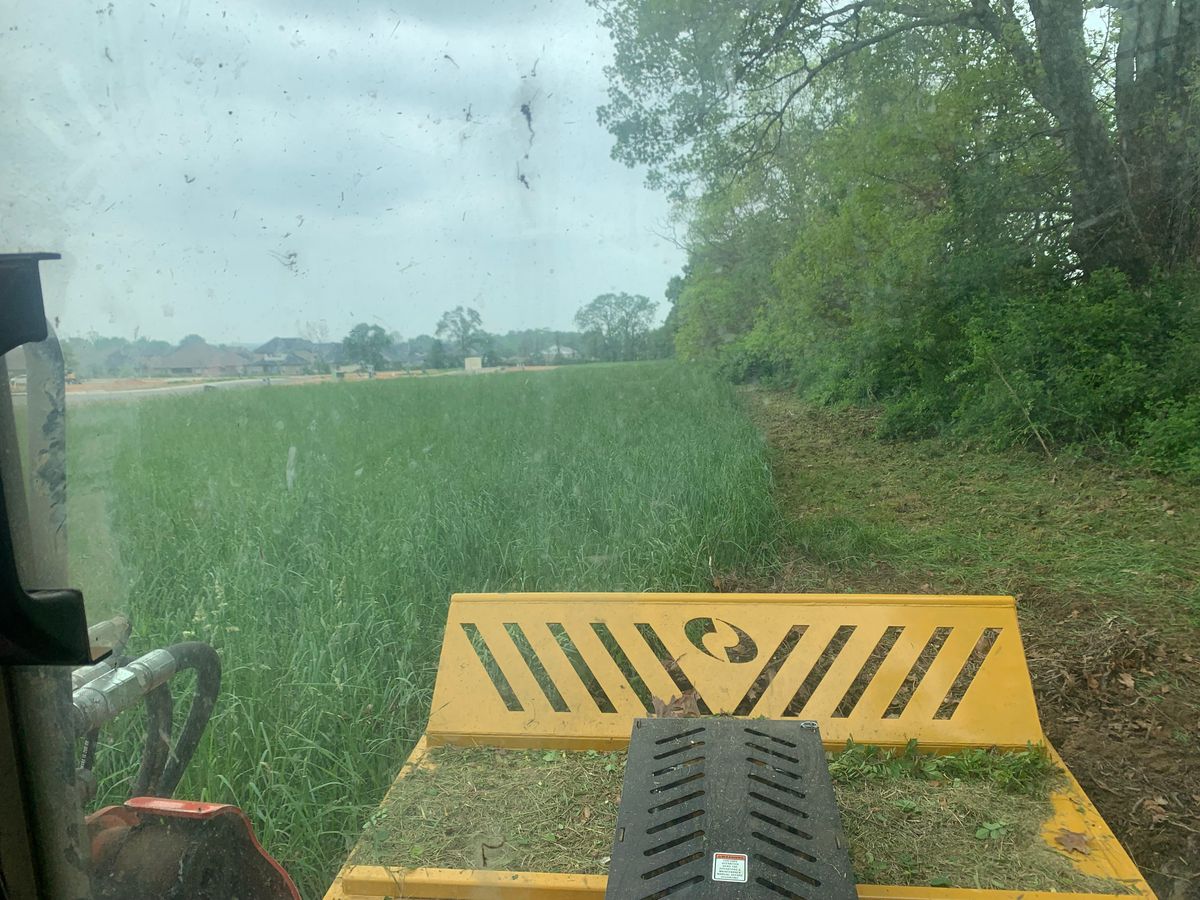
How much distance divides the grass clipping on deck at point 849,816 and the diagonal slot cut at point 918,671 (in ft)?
0.45

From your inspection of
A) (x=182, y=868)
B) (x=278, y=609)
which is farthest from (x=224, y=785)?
(x=182, y=868)

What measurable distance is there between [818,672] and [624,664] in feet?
1.90

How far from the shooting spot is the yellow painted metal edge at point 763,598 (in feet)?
7.31

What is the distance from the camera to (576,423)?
3387 mm

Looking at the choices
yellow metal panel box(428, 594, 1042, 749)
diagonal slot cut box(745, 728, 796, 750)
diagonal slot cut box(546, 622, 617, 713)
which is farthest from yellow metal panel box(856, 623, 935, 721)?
diagonal slot cut box(546, 622, 617, 713)

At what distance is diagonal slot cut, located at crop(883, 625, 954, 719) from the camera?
225 centimetres

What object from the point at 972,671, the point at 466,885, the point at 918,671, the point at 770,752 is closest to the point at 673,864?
the point at 770,752

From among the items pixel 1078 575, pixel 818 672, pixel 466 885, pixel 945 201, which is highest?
pixel 945 201

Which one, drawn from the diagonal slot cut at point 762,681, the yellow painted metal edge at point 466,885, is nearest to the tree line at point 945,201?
the diagonal slot cut at point 762,681

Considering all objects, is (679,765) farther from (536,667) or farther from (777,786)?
(536,667)

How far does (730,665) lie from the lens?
2.29m

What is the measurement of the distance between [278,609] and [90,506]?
0.95m

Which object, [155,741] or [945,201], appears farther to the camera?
[945,201]

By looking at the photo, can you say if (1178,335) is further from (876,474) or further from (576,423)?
(576,423)
